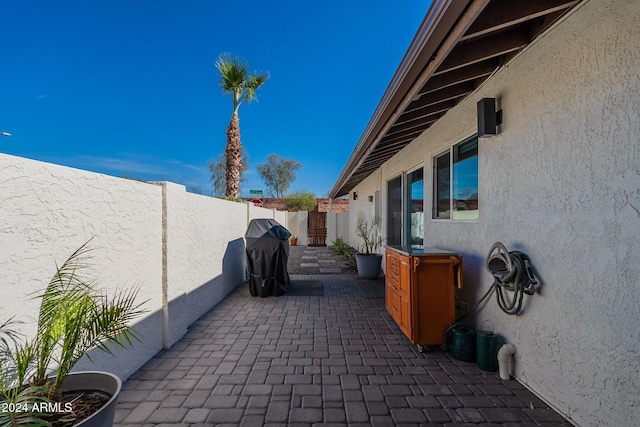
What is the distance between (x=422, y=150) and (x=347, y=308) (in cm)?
326

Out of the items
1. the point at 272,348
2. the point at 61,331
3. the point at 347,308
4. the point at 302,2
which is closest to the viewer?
the point at 61,331

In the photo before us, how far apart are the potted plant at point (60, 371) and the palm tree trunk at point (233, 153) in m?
9.37

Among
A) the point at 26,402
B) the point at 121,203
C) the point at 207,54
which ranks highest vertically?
the point at 207,54

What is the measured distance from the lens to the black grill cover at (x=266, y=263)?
6.02 metres

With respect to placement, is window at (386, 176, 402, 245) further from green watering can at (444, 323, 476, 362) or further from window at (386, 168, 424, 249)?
green watering can at (444, 323, 476, 362)

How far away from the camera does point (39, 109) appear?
14375 mm

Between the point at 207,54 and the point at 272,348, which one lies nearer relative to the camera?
the point at 272,348

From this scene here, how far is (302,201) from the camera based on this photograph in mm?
27453

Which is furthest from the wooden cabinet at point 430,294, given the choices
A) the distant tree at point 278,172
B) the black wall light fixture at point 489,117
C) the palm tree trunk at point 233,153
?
the distant tree at point 278,172

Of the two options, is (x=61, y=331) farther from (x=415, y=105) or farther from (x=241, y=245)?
(x=241, y=245)

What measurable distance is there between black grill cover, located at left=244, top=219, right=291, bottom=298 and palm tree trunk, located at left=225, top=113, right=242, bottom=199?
544 cm

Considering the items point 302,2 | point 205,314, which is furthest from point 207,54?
point 205,314

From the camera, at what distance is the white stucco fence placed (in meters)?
1.82

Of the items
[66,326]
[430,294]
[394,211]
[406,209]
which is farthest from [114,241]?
[394,211]
